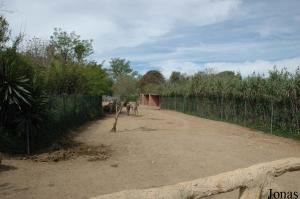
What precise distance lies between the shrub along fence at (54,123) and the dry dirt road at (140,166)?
4.41 feet

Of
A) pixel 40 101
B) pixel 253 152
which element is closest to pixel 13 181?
pixel 40 101

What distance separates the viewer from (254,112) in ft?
84.5

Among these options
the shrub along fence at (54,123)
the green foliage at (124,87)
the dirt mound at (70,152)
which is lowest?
the dirt mound at (70,152)

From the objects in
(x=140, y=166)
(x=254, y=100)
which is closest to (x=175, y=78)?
(x=254, y=100)

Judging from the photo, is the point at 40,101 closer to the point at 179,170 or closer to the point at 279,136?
the point at 179,170

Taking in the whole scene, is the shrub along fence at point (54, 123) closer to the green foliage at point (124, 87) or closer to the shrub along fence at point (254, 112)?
the shrub along fence at point (254, 112)

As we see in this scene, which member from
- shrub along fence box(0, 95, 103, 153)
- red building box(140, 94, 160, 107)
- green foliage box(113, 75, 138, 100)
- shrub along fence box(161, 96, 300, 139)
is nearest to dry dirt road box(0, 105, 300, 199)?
shrub along fence box(0, 95, 103, 153)

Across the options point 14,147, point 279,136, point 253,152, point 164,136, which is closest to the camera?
point 14,147

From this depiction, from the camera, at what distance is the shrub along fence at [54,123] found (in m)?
13.7

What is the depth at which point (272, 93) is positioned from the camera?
75.2 ft

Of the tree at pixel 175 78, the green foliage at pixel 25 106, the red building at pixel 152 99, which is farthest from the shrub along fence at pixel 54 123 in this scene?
the red building at pixel 152 99

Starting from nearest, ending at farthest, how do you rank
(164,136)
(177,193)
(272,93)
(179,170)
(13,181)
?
(177,193) < (13,181) < (179,170) < (164,136) < (272,93)

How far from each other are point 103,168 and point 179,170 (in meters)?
2.10

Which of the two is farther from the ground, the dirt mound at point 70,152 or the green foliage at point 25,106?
the green foliage at point 25,106
